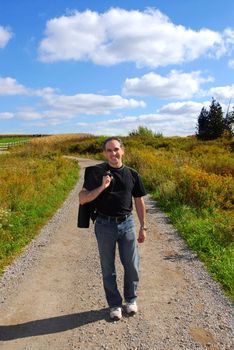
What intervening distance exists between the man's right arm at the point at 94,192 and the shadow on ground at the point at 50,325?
1.46m

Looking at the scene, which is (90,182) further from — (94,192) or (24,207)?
(24,207)

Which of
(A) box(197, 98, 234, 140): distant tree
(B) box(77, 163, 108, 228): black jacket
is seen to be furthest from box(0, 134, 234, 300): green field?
(A) box(197, 98, 234, 140): distant tree

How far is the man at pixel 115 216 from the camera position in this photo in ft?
16.5

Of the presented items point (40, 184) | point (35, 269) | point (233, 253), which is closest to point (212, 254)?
point (233, 253)

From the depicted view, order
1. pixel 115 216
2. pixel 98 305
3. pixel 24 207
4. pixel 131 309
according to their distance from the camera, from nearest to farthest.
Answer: pixel 115 216, pixel 131 309, pixel 98 305, pixel 24 207

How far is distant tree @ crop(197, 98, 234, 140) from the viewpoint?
4809 centimetres

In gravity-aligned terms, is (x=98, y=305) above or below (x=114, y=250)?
below

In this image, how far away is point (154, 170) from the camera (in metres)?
19.3

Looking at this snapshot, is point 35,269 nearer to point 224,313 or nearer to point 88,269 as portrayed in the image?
point 88,269

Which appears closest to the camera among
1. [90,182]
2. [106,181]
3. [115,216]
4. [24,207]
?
[106,181]

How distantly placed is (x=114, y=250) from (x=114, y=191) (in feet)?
2.40

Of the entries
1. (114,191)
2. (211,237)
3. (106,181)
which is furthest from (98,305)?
(211,237)

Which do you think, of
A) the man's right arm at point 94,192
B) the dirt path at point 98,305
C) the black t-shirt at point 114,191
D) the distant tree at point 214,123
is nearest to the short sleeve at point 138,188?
the black t-shirt at point 114,191

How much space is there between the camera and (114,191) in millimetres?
5094
